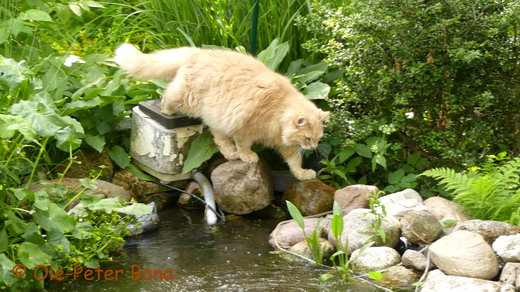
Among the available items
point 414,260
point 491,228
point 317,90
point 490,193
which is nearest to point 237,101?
point 317,90

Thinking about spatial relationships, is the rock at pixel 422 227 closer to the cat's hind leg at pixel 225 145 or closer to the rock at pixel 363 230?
the rock at pixel 363 230

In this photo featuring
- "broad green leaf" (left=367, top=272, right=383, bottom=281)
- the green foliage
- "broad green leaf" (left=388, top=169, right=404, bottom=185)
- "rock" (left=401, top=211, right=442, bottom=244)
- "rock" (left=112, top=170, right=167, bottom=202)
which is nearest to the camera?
"broad green leaf" (left=367, top=272, right=383, bottom=281)

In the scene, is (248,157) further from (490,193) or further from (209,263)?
(490,193)

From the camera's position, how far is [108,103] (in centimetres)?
554

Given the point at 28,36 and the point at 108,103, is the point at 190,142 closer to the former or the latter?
the point at 108,103

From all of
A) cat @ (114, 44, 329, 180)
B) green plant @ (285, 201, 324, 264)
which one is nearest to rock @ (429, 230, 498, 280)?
green plant @ (285, 201, 324, 264)

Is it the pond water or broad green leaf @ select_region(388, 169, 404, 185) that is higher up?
broad green leaf @ select_region(388, 169, 404, 185)

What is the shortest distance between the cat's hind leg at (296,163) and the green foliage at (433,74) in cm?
34

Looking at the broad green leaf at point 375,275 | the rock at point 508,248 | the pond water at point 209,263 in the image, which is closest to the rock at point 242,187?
the pond water at point 209,263

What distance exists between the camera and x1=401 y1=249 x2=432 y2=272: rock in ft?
14.1

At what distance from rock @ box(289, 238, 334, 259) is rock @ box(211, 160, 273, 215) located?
713 mm

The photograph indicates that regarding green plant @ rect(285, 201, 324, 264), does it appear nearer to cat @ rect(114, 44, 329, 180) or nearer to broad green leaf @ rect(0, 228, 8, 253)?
cat @ rect(114, 44, 329, 180)

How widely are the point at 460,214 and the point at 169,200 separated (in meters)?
2.32

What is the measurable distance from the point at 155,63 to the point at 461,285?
2.87m
